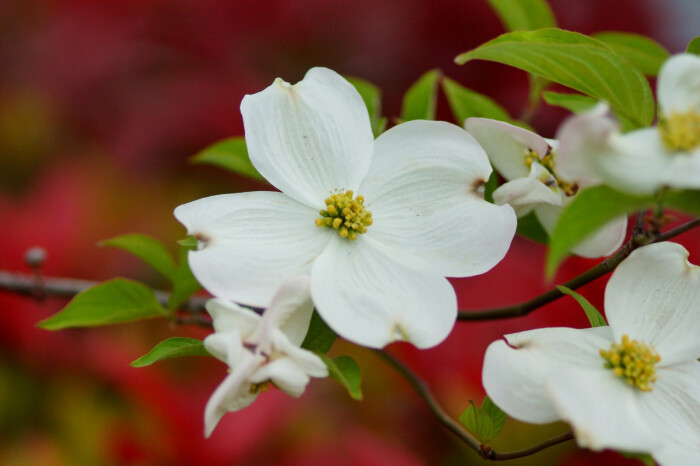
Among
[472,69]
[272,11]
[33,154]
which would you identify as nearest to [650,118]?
[472,69]

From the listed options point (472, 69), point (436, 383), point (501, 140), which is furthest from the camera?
point (472, 69)

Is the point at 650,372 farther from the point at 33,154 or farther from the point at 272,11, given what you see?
the point at 33,154

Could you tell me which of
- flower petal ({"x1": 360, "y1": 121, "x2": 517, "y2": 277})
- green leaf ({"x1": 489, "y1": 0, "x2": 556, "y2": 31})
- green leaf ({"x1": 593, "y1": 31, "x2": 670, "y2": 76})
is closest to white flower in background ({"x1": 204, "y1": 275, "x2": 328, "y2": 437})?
flower petal ({"x1": 360, "y1": 121, "x2": 517, "y2": 277})

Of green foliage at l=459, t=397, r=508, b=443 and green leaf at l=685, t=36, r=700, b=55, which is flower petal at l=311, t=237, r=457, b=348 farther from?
green leaf at l=685, t=36, r=700, b=55

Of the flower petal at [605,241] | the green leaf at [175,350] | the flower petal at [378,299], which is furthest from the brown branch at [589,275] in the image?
the green leaf at [175,350]

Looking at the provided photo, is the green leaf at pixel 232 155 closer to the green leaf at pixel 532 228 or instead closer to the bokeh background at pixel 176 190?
the green leaf at pixel 532 228

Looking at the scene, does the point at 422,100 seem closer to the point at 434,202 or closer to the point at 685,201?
the point at 434,202
